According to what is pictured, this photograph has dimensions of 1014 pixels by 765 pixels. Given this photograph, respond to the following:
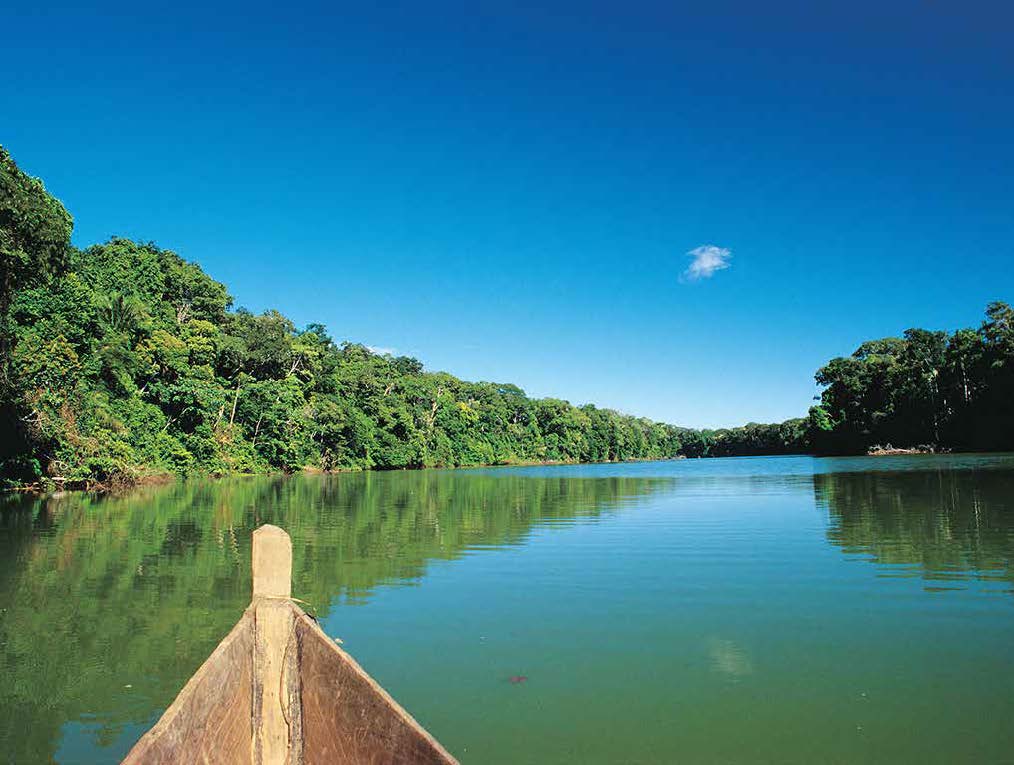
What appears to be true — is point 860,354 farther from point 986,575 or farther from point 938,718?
point 938,718

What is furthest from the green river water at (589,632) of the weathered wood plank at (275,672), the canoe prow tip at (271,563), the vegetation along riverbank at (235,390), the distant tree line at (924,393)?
the distant tree line at (924,393)

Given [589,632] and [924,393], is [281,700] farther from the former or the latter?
[924,393]

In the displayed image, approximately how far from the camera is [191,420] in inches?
1646

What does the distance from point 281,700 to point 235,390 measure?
49.8 m

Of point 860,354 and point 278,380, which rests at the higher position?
point 860,354

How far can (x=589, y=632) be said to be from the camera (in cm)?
663

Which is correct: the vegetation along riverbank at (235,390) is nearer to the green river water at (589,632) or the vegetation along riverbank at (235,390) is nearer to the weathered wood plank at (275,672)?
the green river water at (589,632)

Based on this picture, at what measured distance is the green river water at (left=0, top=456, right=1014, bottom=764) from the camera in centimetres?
430

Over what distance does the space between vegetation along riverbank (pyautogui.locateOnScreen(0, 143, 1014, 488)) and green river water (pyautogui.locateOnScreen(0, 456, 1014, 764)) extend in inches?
496

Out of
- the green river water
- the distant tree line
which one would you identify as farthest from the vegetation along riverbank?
the green river water

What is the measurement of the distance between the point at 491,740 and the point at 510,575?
542cm

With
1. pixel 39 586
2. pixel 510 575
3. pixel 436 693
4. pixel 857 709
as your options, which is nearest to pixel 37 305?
pixel 39 586

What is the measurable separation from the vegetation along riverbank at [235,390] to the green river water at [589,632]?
12587 mm

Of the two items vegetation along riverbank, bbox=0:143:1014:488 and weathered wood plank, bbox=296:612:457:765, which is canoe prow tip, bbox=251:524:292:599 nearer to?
weathered wood plank, bbox=296:612:457:765
